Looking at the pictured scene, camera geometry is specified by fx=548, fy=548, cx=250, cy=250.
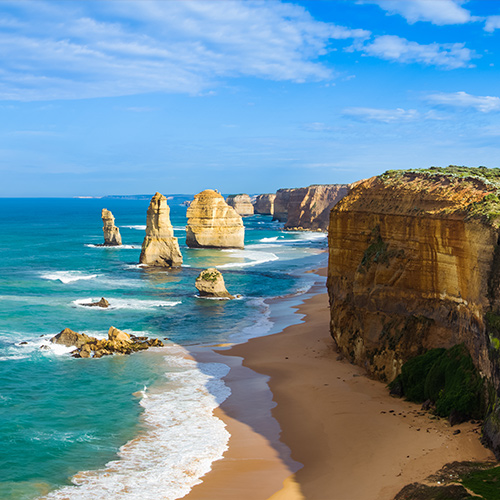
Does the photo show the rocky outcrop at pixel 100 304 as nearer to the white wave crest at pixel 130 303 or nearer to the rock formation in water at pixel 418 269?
the white wave crest at pixel 130 303

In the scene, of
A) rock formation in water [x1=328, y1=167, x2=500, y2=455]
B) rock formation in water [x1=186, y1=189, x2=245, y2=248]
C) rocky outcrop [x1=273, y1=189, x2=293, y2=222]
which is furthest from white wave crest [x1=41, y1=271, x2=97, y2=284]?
rocky outcrop [x1=273, y1=189, x2=293, y2=222]

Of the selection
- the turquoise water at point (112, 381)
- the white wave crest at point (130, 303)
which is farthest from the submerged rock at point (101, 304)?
the turquoise water at point (112, 381)

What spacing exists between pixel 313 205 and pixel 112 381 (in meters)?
120

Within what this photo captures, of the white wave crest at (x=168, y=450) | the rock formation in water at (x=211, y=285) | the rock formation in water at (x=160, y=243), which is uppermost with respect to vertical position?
the rock formation in water at (x=160, y=243)

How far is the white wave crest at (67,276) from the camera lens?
56.7 meters

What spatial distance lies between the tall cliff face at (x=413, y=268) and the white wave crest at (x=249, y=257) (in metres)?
42.7

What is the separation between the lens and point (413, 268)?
21859 mm

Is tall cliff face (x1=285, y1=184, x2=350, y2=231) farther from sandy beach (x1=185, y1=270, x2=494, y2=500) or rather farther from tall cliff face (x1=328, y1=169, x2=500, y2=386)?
sandy beach (x1=185, y1=270, x2=494, y2=500)

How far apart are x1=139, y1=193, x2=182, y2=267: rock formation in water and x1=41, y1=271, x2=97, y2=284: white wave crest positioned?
8.63 m

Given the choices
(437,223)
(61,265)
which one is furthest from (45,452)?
(61,265)

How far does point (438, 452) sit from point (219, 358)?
15.7 metres

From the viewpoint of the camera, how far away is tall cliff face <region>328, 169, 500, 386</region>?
18.1m

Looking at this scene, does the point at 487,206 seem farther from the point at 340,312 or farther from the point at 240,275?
the point at 240,275

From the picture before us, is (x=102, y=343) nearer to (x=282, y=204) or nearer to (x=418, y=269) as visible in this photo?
(x=418, y=269)
